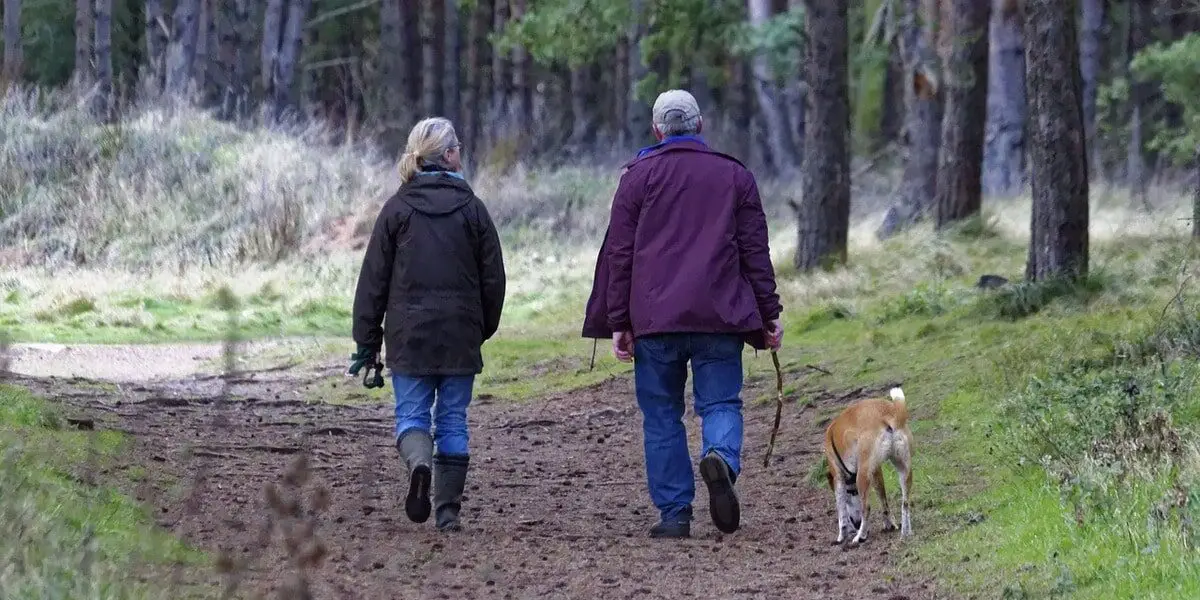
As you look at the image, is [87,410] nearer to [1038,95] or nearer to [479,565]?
[479,565]

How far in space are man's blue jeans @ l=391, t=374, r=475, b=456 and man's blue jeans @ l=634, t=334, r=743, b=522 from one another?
2.80 ft

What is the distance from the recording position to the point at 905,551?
692 cm

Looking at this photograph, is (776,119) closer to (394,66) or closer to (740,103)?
(740,103)

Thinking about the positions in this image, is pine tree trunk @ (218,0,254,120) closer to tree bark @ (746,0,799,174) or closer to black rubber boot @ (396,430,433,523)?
tree bark @ (746,0,799,174)

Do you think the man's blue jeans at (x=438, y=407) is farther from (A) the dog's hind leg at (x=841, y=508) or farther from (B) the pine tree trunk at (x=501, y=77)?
(B) the pine tree trunk at (x=501, y=77)

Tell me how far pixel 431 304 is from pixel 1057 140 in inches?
253

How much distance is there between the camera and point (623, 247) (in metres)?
7.61

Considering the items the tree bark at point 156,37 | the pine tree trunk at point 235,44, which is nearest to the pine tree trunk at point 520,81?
the pine tree trunk at point 235,44

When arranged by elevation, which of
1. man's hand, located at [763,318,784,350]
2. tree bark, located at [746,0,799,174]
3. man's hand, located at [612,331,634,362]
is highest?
tree bark, located at [746,0,799,174]

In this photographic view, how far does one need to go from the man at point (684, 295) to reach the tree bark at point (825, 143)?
9.68 meters

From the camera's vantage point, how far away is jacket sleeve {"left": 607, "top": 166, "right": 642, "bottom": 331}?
7.59 metres

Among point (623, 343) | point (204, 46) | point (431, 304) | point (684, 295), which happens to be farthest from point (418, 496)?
point (204, 46)

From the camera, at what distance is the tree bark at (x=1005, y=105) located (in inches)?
981

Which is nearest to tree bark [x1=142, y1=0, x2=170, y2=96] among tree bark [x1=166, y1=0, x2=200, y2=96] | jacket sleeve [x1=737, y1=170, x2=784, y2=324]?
tree bark [x1=166, y1=0, x2=200, y2=96]
